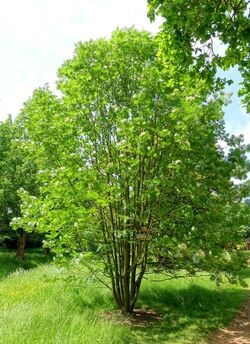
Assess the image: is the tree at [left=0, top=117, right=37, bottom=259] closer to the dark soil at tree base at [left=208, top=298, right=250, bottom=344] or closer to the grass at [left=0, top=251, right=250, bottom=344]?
the grass at [left=0, top=251, right=250, bottom=344]

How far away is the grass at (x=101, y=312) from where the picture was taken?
6.74 m

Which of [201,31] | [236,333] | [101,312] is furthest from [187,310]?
[201,31]

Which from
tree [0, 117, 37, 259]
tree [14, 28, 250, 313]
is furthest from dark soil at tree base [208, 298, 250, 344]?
tree [0, 117, 37, 259]

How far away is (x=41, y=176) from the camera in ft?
29.3

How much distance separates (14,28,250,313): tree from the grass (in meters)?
1.29

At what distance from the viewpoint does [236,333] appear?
910 cm

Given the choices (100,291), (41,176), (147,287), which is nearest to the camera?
(41,176)

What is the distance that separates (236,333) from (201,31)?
7.92 metres

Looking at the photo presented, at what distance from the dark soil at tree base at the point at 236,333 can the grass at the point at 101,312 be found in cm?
27

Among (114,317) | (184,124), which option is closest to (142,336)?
(114,317)

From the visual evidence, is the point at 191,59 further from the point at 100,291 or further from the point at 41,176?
the point at 100,291

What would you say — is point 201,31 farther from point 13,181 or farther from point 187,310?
point 13,181

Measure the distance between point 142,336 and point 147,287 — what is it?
4.33m

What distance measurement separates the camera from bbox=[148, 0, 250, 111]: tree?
650 centimetres
